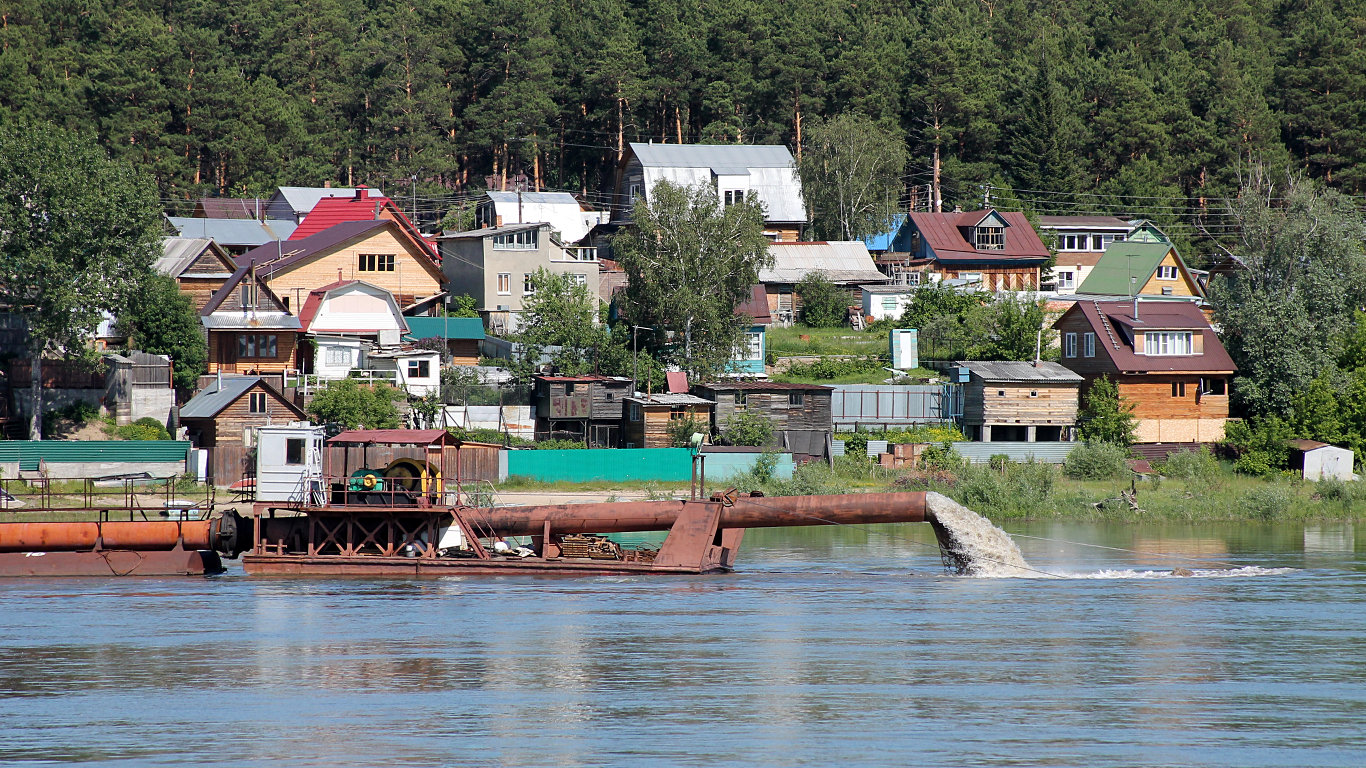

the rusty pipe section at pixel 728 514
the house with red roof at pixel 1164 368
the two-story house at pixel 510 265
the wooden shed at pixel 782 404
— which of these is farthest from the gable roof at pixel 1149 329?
the rusty pipe section at pixel 728 514

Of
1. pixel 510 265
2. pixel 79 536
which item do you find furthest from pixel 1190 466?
pixel 79 536

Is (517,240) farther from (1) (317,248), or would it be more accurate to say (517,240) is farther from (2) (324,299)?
(2) (324,299)

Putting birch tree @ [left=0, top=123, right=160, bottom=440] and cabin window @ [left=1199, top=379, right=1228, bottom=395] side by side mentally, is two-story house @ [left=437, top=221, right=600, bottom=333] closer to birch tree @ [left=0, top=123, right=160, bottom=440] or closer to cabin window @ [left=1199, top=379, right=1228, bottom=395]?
birch tree @ [left=0, top=123, right=160, bottom=440]

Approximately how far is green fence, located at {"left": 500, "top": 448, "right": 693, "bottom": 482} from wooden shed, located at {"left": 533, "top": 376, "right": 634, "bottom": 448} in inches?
187

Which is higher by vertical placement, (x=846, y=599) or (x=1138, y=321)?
(x=1138, y=321)

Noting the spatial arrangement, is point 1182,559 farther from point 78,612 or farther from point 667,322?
point 667,322

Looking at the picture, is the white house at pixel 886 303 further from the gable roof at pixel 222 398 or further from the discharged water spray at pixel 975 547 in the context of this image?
the discharged water spray at pixel 975 547

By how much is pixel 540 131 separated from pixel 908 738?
313 ft

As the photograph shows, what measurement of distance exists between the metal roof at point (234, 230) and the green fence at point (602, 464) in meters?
35.2

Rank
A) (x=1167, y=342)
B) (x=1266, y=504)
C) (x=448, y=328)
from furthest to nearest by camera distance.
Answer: (x=448, y=328) < (x=1167, y=342) < (x=1266, y=504)

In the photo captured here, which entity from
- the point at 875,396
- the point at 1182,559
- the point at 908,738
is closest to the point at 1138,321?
the point at 875,396

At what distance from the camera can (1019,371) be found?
6394 cm

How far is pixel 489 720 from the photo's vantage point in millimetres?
22125

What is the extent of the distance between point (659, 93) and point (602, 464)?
191 ft
